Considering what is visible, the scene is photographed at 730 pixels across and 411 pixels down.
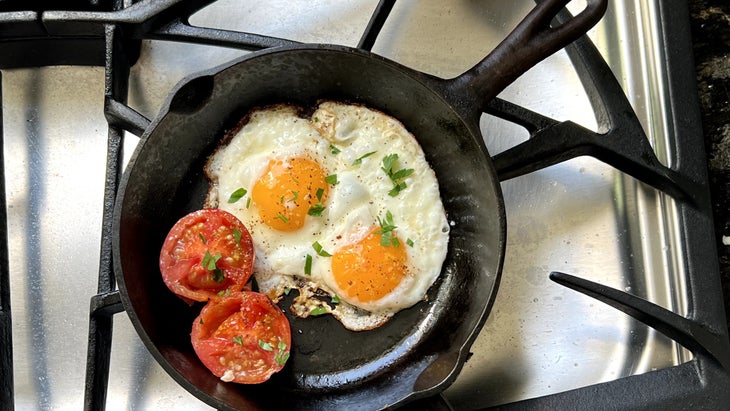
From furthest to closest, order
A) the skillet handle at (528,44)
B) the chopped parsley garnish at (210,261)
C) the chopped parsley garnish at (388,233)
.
Answer: the chopped parsley garnish at (388,233) < the chopped parsley garnish at (210,261) < the skillet handle at (528,44)

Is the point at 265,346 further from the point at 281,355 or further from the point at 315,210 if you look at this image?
the point at 315,210

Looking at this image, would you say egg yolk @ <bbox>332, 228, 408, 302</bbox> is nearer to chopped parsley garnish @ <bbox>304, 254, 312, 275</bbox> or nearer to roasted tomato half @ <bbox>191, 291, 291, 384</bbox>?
chopped parsley garnish @ <bbox>304, 254, 312, 275</bbox>

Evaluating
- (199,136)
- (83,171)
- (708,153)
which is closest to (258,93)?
(199,136)

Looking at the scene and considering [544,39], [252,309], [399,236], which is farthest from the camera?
[399,236]

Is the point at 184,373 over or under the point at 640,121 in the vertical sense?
under

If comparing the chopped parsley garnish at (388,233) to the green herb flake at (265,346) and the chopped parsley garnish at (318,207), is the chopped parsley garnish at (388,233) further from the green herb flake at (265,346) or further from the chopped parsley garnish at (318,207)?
the green herb flake at (265,346)

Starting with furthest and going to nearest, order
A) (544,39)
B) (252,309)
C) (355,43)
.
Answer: (355,43) < (252,309) < (544,39)

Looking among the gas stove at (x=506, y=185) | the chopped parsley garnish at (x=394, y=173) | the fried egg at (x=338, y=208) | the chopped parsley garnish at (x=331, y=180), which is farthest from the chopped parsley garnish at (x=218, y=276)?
the chopped parsley garnish at (x=394, y=173)

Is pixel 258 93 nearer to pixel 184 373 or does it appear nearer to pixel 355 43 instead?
pixel 355 43
